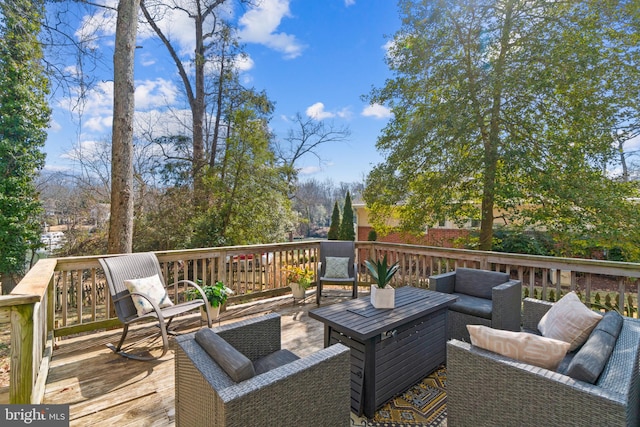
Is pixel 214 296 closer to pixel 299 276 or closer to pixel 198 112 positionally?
pixel 299 276

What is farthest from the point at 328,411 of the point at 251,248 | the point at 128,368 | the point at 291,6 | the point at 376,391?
the point at 291,6

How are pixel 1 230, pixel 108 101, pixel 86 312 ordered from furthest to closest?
pixel 1 230
pixel 86 312
pixel 108 101

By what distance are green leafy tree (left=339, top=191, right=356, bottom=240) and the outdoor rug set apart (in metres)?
10.6

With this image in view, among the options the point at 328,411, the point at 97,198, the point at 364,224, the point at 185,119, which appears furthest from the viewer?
the point at 364,224

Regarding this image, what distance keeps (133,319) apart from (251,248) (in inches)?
76.3

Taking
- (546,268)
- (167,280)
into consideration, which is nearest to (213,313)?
(167,280)

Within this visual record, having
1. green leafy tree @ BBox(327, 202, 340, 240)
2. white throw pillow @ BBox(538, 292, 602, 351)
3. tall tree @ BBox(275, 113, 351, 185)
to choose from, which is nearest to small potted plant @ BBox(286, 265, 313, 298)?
white throw pillow @ BBox(538, 292, 602, 351)

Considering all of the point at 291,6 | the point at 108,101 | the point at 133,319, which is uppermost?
the point at 291,6

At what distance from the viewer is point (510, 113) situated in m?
5.79

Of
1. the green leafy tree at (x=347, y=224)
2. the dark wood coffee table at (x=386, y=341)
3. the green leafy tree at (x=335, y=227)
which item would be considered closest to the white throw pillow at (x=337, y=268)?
the dark wood coffee table at (x=386, y=341)

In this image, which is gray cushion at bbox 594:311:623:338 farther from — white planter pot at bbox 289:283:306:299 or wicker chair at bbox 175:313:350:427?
white planter pot at bbox 289:283:306:299

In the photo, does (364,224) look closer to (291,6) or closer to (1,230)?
(291,6)

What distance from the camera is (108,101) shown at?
584cm
